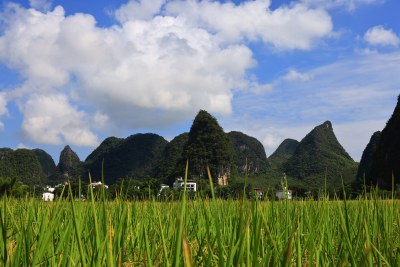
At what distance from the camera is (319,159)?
77.6 m

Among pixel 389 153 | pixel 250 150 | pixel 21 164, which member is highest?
pixel 250 150

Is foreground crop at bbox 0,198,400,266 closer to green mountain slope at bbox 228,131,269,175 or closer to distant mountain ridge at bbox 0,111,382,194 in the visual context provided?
distant mountain ridge at bbox 0,111,382,194

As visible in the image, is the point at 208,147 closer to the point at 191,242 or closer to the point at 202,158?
the point at 202,158

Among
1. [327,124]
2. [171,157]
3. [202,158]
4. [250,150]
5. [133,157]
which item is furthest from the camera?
[133,157]

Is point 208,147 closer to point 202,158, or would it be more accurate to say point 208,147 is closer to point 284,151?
point 202,158

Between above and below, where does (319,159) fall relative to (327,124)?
below

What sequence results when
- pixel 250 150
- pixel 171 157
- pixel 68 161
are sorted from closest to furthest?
pixel 171 157 → pixel 68 161 → pixel 250 150

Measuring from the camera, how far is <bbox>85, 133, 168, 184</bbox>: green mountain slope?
88.6m

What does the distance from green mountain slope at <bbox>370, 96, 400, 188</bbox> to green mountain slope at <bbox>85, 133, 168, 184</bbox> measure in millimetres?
53967

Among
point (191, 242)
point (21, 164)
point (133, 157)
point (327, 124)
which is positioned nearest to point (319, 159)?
point (327, 124)

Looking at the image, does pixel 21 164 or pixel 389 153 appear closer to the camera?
pixel 389 153

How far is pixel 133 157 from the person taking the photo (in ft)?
295

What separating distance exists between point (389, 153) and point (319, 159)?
38906 millimetres

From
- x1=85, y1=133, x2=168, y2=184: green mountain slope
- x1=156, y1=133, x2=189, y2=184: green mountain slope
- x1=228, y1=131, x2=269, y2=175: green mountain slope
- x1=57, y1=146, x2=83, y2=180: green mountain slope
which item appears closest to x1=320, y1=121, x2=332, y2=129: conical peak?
x1=228, y1=131, x2=269, y2=175: green mountain slope
